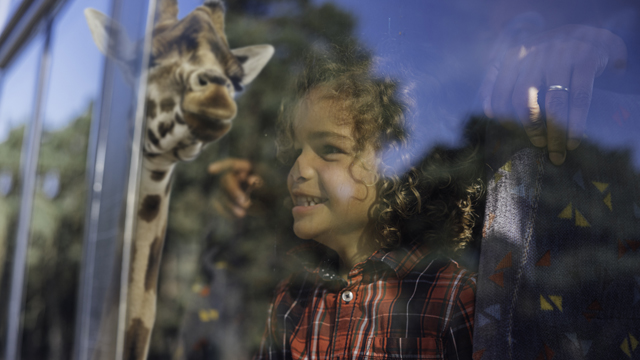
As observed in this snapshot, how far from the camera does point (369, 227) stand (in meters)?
1.08

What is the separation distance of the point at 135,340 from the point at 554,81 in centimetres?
113

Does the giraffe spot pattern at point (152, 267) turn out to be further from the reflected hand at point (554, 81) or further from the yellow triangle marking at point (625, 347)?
the yellow triangle marking at point (625, 347)

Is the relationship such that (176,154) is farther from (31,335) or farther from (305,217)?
(31,335)

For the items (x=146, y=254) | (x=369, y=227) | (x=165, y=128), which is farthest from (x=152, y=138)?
(x=369, y=227)

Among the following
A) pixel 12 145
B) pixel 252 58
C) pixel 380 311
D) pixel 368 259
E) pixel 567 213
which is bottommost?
pixel 380 311

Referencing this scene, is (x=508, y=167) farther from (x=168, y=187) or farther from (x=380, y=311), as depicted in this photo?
(x=168, y=187)

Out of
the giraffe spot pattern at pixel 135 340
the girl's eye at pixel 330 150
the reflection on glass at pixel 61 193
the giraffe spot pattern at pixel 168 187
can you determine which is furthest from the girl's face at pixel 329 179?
the reflection on glass at pixel 61 193

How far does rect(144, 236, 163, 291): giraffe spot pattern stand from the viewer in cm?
126

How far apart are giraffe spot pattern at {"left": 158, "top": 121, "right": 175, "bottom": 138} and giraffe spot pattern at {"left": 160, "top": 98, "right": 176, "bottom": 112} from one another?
0.04 metres

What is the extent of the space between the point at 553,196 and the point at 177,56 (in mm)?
970

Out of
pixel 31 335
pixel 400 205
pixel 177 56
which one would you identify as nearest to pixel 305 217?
pixel 400 205

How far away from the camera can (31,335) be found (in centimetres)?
156

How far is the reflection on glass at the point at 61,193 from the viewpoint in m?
1.39

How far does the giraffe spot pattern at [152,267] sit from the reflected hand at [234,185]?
0.19 metres
